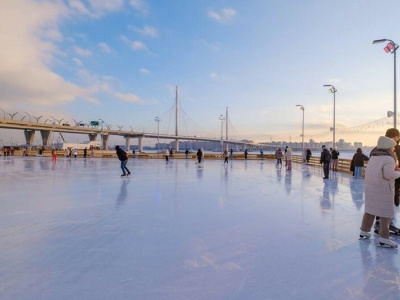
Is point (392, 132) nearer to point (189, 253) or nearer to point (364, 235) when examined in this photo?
point (364, 235)

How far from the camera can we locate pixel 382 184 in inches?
155

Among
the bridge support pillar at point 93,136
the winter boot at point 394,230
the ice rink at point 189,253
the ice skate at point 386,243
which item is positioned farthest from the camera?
the bridge support pillar at point 93,136

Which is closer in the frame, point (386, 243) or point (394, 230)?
point (386, 243)

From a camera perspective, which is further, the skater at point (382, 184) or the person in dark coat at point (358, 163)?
the person in dark coat at point (358, 163)

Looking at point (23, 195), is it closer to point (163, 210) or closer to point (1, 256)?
point (163, 210)

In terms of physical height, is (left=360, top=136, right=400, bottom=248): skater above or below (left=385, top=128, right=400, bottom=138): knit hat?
below

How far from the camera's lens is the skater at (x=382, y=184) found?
388 centimetres

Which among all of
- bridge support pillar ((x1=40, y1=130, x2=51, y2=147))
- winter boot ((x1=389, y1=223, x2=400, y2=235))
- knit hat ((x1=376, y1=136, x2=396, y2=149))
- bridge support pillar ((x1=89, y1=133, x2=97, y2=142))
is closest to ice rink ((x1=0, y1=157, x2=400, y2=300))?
winter boot ((x1=389, y1=223, x2=400, y2=235))

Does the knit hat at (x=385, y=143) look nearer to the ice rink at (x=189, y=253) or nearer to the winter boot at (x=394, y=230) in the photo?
the ice rink at (x=189, y=253)

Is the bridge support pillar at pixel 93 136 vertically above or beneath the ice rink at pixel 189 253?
above

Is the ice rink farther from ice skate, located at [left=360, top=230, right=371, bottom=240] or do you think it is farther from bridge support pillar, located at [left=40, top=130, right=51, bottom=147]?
bridge support pillar, located at [left=40, top=130, right=51, bottom=147]

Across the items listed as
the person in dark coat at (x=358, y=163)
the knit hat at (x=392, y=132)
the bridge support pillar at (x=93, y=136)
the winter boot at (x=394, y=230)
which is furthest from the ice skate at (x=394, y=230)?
the bridge support pillar at (x=93, y=136)

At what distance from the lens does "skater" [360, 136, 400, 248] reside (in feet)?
12.7

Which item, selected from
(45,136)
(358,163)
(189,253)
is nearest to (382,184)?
(189,253)
